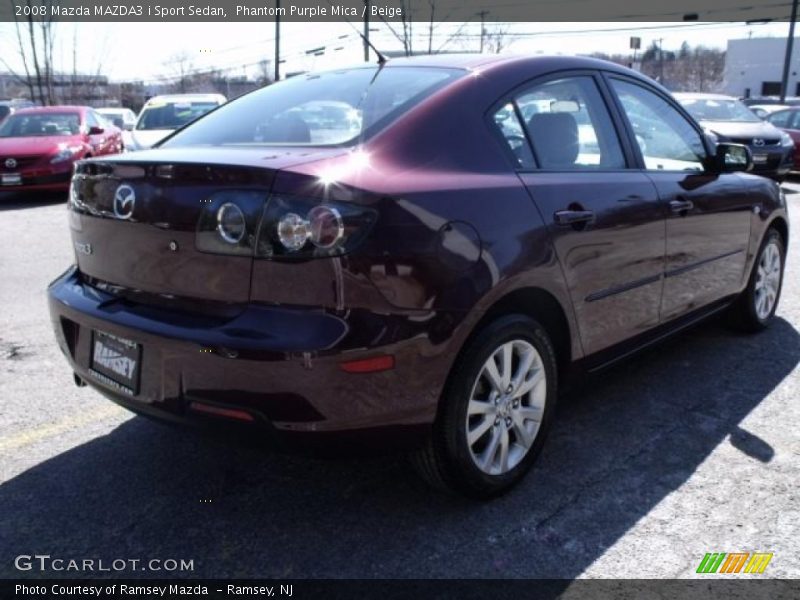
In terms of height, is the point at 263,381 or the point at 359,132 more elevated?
the point at 359,132

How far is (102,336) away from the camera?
2.73m

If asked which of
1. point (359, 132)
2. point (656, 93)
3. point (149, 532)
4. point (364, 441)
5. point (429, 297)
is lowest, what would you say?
point (149, 532)

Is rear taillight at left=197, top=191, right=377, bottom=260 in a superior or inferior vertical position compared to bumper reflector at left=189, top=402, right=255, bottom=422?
superior

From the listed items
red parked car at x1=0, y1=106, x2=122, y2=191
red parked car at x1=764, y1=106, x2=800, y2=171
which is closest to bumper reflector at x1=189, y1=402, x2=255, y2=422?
red parked car at x1=0, y1=106, x2=122, y2=191

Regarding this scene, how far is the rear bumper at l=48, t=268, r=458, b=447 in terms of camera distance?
2.30 m

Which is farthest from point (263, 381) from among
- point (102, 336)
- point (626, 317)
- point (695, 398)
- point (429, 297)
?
point (695, 398)

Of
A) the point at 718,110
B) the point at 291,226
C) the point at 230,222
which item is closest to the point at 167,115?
the point at 718,110

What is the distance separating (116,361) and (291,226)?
2.87 feet

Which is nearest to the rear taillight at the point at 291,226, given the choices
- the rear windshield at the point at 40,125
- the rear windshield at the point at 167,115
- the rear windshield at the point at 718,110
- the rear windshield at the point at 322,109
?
the rear windshield at the point at 322,109

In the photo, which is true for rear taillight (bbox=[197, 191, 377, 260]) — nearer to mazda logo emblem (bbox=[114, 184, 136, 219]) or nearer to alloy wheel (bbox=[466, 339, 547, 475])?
mazda logo emblem (bbox=[114, 184, 136, 219])

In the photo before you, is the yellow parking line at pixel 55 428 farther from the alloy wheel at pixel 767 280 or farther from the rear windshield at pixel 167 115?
the rear windshield at pixel 167 115

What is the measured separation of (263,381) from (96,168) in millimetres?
1162

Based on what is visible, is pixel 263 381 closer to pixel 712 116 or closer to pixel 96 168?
pixel 96 168

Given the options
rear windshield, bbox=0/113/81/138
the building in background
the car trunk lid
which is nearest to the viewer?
the car trunk lid
